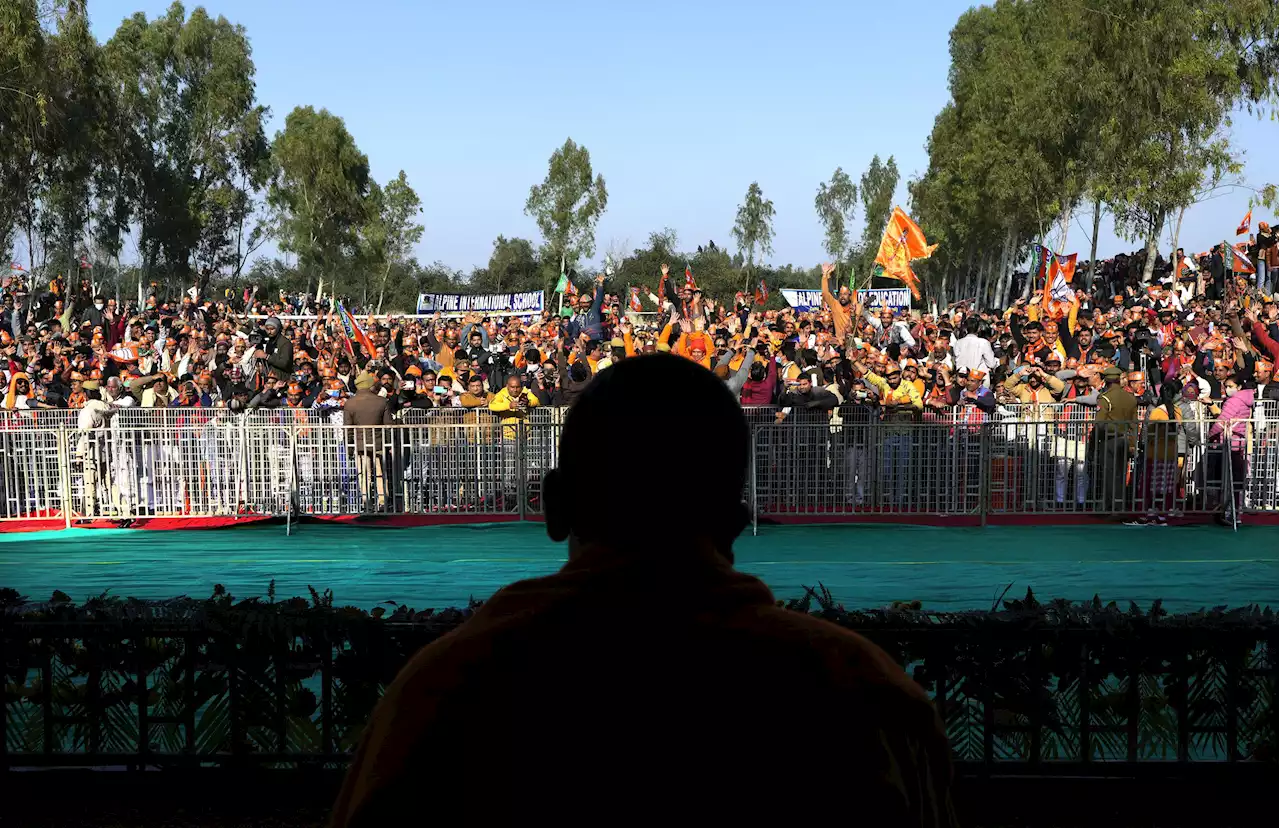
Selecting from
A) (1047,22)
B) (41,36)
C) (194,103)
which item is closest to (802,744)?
(41,36)

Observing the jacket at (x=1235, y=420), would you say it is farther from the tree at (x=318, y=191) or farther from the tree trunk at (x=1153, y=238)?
the tree at (x=318, y=191)

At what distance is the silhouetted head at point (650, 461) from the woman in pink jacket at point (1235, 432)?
13.2 m

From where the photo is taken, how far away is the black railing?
5066 millimetres

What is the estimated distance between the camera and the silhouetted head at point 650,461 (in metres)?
1.59

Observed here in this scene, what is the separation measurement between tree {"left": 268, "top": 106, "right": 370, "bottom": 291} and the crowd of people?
44.7 m

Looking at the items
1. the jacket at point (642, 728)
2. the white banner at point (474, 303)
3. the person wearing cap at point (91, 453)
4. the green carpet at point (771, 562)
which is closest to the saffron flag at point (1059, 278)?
the green carpet at point (771, 562)

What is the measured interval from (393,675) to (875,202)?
107m

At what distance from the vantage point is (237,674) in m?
5.25

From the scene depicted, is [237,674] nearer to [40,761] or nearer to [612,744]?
[40,761]

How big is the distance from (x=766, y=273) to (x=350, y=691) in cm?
9031

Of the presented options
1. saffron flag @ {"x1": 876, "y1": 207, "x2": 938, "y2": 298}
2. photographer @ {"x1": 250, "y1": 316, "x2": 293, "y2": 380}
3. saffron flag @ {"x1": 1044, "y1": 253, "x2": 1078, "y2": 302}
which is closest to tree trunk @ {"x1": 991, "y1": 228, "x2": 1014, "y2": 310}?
saffron flag @ {"x1": 1044, "y1": 253, "x2": 1078, "y2": 302}

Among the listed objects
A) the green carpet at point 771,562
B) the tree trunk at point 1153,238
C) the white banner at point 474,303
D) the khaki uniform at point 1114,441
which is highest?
the tree trunk at point 1153,238

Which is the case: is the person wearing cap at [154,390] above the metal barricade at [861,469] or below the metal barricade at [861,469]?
above

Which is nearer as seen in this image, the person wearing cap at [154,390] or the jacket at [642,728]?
the jacket at [642,728]
